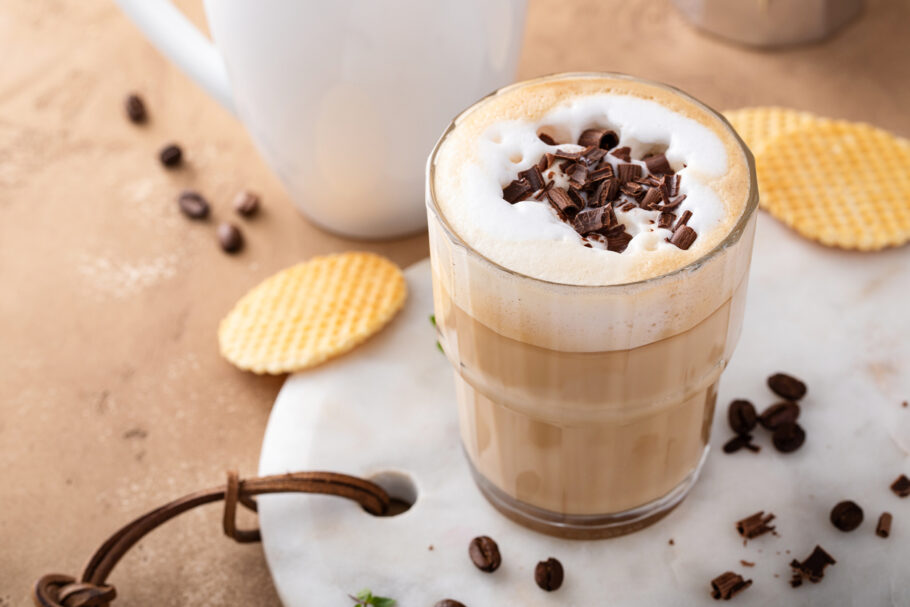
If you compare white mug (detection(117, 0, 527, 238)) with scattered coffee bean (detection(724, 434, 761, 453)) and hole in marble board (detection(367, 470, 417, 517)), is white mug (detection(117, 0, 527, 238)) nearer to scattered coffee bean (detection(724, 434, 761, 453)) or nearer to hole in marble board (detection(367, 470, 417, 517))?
hole in marble board (detection(367, 470, 417, 517))

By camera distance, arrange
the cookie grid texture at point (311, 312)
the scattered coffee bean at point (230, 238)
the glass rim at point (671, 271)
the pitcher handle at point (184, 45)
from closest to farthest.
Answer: the glass rim at point (671, 271)
the cookie grid texture at point (311, 312)
the pitcher handle at point (184, 45)
the scattered coffee bean at point (230, 238)

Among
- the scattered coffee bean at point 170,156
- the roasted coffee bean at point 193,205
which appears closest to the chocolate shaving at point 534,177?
the roasted coffee bean at point 193,205

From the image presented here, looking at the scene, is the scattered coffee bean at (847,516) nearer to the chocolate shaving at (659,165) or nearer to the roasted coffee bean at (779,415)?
the roasted coffee bean at (779,415)

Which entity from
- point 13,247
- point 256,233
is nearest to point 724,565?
point 256,233

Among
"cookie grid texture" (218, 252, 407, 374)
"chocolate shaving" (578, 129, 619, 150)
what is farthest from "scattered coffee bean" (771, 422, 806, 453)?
"cookie grid texture" (218, 252, 407, 374)

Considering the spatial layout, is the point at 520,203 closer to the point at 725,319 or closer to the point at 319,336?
the point at 725,319

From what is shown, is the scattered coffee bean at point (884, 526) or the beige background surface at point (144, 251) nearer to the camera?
the scattered coffee bean at point (884, 526)
